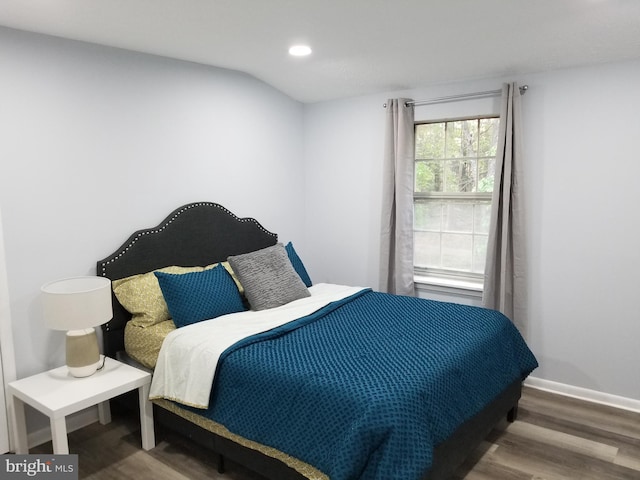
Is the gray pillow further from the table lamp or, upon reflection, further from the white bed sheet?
the table lamp

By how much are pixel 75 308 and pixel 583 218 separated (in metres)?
3.11

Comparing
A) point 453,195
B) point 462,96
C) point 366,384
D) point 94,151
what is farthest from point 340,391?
point 462,96

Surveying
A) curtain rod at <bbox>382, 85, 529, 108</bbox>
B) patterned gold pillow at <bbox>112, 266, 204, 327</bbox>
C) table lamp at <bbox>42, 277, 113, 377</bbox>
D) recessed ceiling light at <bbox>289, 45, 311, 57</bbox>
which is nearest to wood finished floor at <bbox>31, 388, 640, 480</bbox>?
table lamp at <bbox>42, 277, 113, 377</bbox>

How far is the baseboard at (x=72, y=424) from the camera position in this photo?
105 inches

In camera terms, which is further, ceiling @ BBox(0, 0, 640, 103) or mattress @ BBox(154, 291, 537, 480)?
ceiling @ BBox(0, 0, 640, 103)

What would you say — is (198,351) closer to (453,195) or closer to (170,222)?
(170,222)

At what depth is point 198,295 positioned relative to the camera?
288cm

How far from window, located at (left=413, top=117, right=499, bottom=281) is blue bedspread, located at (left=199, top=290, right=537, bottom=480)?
97 cm

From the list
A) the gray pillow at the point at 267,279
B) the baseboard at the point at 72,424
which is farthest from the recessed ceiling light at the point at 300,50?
the baseboard at the point at 72,424

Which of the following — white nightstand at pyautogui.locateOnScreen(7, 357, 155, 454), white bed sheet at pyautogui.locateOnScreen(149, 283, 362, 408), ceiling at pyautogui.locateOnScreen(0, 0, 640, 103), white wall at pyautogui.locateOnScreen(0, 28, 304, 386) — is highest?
ceiling at pyautogui.locateOnScreen(0, 0, 640, 103)

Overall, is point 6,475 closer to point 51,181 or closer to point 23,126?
point 51,181

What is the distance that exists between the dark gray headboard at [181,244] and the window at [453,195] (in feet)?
4.41

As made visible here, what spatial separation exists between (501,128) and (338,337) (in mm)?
1894

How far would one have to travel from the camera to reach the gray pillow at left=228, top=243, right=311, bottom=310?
3.11m
